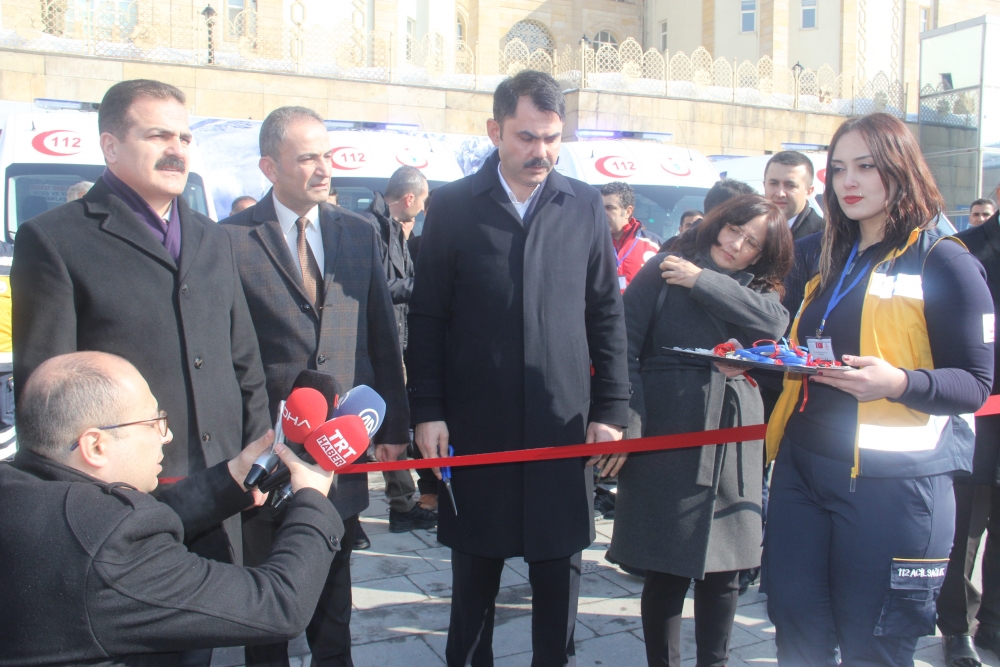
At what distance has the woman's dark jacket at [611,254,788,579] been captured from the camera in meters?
3.01

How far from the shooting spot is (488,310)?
2873mm

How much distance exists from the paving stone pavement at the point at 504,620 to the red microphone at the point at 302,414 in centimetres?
187

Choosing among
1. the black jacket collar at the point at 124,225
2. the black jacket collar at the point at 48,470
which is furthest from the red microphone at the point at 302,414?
the black jacket collar at the point at 124,225

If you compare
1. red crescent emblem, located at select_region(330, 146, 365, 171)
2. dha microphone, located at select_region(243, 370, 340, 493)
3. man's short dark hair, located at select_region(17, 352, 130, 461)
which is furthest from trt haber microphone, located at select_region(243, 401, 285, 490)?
red crescent emblem, located at select_region(330, 146, 365, 171)

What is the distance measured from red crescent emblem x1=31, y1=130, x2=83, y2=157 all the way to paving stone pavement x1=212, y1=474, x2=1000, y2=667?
17.3ft

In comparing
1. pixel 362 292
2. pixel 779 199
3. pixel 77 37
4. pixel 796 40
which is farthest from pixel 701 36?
pixel 362 292

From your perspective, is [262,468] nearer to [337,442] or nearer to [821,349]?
[337,442]

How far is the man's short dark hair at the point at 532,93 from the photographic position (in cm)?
286

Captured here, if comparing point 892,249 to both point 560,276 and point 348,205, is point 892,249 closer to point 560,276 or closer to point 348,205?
point 560,276

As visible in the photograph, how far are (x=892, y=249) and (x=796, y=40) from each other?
1370 inches

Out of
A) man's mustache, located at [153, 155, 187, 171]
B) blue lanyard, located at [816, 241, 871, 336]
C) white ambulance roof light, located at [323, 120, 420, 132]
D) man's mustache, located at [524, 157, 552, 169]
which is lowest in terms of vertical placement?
blue lanyard, located at [816, 241, 871, 336]

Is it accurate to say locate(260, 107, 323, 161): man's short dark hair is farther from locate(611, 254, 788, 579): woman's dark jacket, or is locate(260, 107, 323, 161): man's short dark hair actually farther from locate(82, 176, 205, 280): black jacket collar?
locate(611, 254, 788, 579): woman's dark jacket

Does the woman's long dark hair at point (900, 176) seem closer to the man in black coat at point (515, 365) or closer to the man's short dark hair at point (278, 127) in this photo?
the man in black coat at point (515, 365)

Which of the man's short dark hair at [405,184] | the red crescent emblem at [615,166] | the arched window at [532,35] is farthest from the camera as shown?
the arched window at [532,35]
